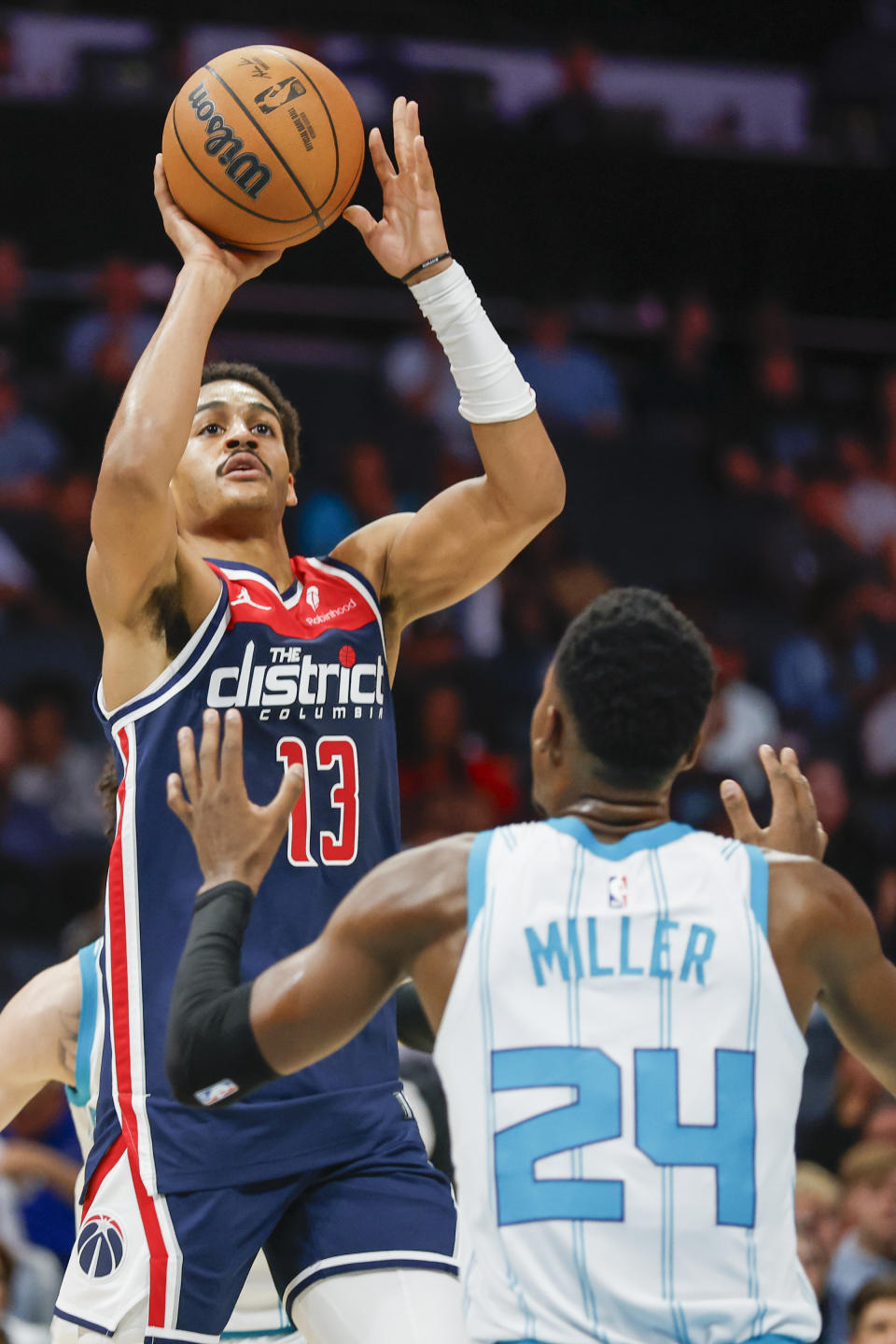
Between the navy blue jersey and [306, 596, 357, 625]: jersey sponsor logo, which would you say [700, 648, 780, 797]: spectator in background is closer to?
[306, 596, 357, 625]: jersey sponsor logo

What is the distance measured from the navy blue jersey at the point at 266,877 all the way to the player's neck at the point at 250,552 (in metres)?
0.18

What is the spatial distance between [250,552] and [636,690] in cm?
157

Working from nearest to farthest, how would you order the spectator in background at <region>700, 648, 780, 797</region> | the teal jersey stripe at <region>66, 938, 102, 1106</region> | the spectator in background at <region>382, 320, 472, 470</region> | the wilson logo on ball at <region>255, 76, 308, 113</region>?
the wilson logo on ball at <region>255, 76, 308, 113</region>
the teal jersey stripe at <region>66, 938, 102, 1106</region>
the spectator in background at <region>700, 648, 780, 797</region>
the spectator in background at <region>382, 320, 472, 470</region>

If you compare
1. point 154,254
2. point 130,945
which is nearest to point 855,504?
point 154,254

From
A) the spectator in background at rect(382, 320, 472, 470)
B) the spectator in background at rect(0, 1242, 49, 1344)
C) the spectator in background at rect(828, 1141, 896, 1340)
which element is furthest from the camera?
the spectator in background at rect(382, 320, 472, 470)

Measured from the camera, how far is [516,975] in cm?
245

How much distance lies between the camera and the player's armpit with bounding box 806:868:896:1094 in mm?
2484

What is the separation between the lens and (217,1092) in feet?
8.60

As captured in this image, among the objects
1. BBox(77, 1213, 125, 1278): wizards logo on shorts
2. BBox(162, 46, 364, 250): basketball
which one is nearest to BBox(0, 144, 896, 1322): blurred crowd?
BBox(77, 1213, 125, 1278): wizards logo on shorts

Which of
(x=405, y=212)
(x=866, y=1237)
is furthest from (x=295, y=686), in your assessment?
(x=866, y=1237)

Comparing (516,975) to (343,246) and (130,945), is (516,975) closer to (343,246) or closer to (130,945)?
(130,945)

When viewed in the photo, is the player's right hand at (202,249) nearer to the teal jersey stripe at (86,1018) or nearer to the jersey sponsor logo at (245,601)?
the jersey sponsor logo at (245,601)

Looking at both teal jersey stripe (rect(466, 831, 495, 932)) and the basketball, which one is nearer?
teal jersey stripe (rect(466, 831, 495, 932))

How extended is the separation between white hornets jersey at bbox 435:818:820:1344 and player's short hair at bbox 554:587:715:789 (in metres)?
0.17
